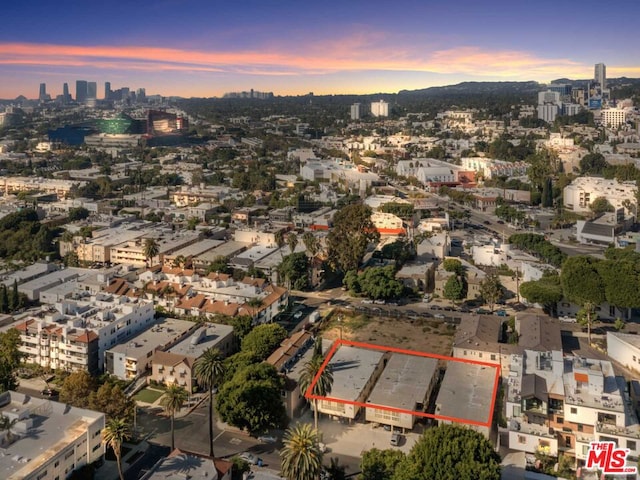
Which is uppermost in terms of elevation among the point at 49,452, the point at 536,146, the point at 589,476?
the point at 536,146

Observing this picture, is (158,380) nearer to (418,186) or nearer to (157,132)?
(418,186)

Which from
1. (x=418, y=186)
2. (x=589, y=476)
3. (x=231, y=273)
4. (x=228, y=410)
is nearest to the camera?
(x=589, y=476)

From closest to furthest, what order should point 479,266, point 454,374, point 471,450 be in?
point 471,450 < point 454,374 < point 479,266

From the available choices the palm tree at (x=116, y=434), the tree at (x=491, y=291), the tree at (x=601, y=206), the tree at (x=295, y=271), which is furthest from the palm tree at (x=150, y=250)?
the tree at (x=601, y=206)

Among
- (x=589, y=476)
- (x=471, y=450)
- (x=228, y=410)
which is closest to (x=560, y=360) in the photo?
(x=589, y=476)

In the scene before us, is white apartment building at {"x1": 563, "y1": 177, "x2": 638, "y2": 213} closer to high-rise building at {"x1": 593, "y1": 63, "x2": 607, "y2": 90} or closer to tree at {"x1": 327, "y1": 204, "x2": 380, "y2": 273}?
tree at {"x1": 327, "y1": 204, "x2": 380, "y2": 273}

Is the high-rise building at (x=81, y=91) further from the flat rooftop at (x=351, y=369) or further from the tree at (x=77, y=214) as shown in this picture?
the flat rooftop at (x=351, y=369)

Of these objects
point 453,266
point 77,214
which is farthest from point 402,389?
point 77,214

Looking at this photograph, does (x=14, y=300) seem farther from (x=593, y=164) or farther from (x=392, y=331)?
(x=593, y=164)
